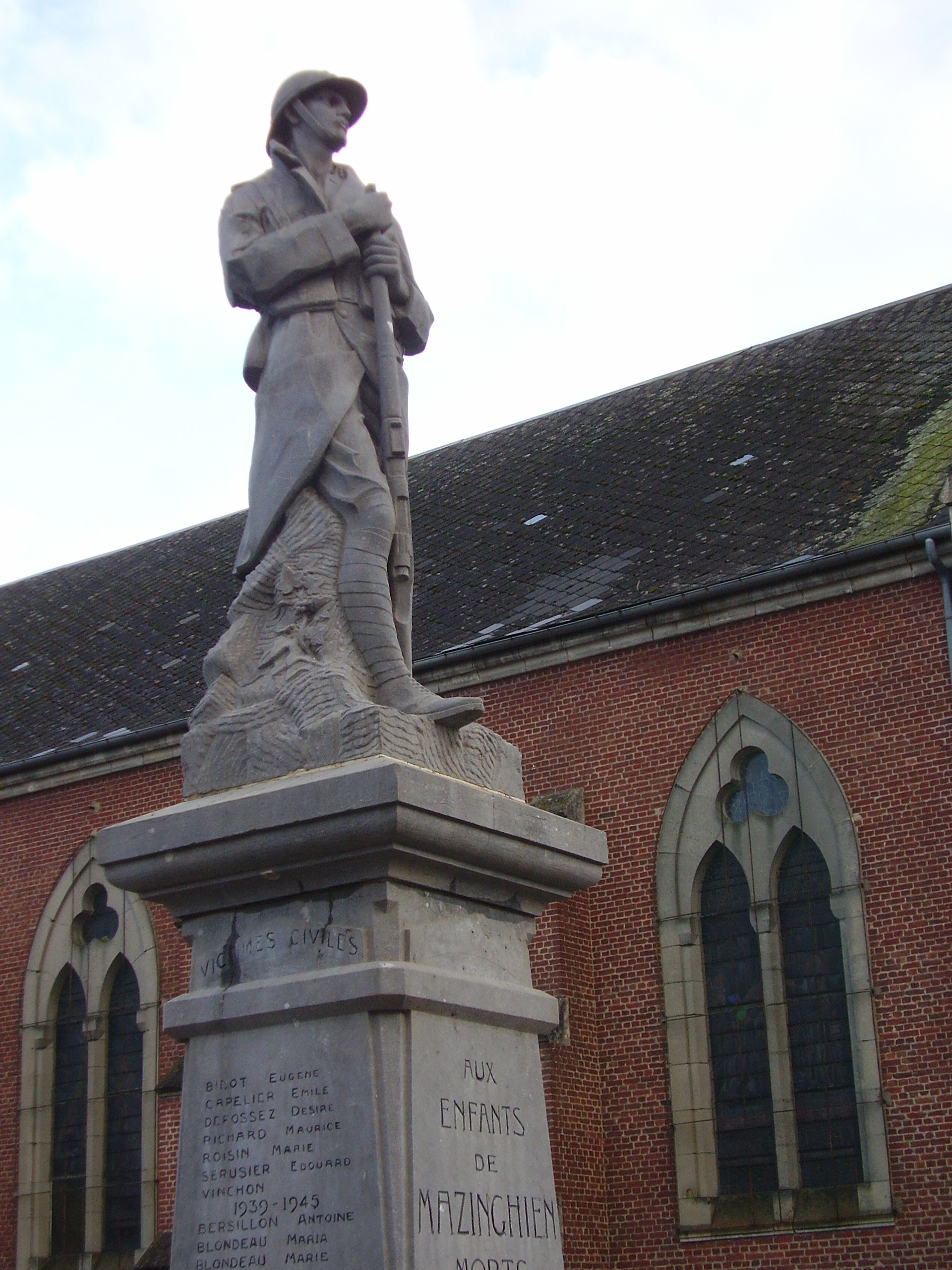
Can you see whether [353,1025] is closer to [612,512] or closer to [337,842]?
[337,842]

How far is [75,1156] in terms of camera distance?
19.7 meters

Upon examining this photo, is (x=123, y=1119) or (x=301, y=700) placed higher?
(x=301, y=700)

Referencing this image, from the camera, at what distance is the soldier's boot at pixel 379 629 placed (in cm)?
573

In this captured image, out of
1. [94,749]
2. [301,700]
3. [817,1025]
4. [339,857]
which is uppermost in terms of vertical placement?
[94,749]

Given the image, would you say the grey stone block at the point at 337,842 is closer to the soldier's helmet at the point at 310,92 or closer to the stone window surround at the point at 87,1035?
the soldier's helmet at the point at 310,92

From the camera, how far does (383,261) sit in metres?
6.30

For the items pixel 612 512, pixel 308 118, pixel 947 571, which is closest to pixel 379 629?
pixel 308 118

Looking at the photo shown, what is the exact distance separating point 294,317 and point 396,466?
2.25ft

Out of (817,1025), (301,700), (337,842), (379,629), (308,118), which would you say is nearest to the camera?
(337,842)

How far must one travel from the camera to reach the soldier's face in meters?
6.41

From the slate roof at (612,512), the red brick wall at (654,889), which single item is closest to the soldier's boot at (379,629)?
the red brick wall at (654,889)

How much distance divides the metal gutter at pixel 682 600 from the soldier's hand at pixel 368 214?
9881 millimetres

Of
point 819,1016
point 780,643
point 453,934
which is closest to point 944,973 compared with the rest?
point 819,1016

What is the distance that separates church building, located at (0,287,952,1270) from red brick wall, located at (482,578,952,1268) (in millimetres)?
29
